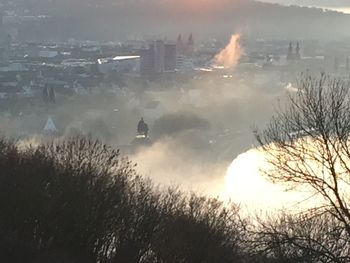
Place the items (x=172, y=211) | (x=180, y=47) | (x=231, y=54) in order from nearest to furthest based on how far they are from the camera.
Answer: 1. (x=172, y=211)
2. (x=180, y=47)
3. (x=231, y=54)

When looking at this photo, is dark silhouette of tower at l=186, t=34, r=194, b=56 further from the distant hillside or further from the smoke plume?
the distant hillside

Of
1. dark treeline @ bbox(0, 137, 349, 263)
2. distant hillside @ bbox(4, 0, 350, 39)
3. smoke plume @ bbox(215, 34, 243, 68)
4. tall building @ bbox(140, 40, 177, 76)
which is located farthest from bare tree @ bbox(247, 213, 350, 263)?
distant hillside @ bbox(4, 0, 350, 39)

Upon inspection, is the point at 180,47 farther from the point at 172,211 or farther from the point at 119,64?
the point at 172,211

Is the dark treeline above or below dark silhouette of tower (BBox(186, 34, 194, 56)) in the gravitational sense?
above

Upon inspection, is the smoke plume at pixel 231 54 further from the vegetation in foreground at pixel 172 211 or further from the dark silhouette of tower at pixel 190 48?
the vegetation in foreground at pixel 172 211

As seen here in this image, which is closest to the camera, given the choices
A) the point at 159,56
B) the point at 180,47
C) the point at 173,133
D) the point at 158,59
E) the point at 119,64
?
the point at 173,133

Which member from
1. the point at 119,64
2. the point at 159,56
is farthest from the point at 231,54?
the point at 119,64

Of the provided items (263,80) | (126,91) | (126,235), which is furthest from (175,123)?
(126,235)
